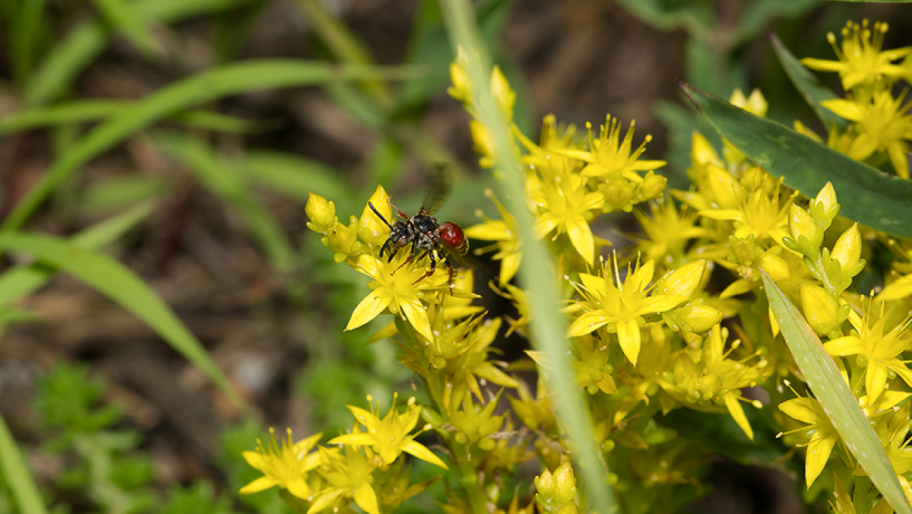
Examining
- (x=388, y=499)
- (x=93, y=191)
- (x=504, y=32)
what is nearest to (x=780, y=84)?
(x=504, y=32)

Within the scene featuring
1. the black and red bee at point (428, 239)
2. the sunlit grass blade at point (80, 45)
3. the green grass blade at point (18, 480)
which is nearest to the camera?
the black and red bee at point (428, 239)

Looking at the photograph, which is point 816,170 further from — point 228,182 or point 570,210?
point 228,182

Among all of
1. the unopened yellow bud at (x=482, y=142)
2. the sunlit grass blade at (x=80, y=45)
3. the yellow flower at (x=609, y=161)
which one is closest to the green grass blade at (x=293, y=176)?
the sunlit grass blade at (x=80, y=45)

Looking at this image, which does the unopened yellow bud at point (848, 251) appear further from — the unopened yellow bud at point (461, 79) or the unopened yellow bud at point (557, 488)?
the unopened yellow bud at point (461, 79)

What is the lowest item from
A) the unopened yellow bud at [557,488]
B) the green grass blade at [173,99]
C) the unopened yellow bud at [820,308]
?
the unopened yellow bud at [557,488]

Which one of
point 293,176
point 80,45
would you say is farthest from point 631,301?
point 80,45

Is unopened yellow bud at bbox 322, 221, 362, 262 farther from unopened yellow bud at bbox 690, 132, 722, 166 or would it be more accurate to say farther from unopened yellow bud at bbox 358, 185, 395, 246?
unopened yellow bud at bbox 690, 132, 722, 166
